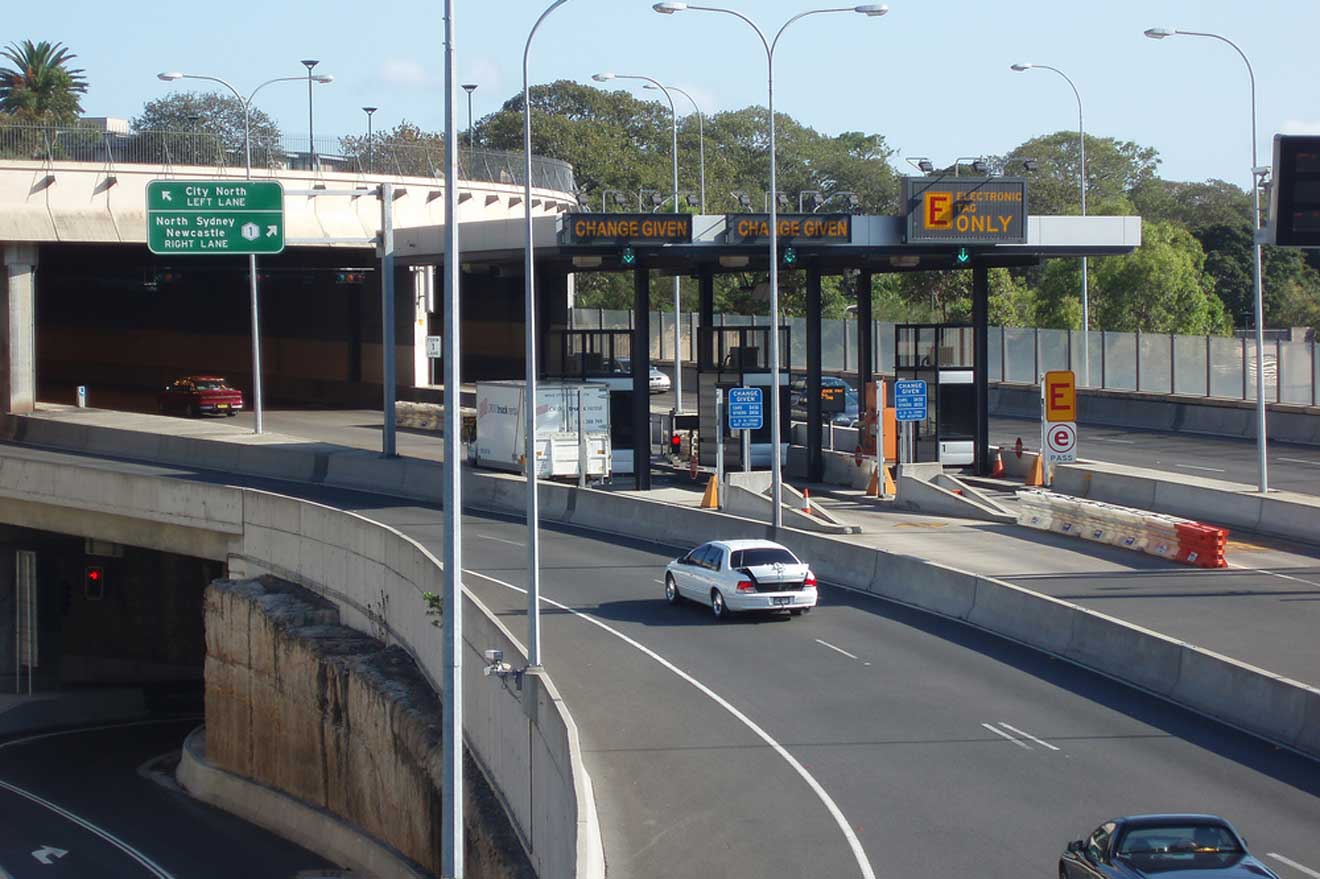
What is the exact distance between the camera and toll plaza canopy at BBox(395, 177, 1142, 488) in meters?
40.1

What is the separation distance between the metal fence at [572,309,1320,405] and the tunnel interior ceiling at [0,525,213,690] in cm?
3222

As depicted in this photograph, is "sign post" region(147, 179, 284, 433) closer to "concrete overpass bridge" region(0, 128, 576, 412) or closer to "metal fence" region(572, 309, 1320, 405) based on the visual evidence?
"concrete overpass bridge" region(0, 128, 576, 412)

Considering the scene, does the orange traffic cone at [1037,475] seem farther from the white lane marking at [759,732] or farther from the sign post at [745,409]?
the white lane marking at [759,732]

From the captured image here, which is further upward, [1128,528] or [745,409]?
[745,409]

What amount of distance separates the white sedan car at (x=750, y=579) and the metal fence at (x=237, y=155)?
3197 cm

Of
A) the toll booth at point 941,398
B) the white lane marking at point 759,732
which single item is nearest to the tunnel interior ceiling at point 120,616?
the toll booth at point 941,398

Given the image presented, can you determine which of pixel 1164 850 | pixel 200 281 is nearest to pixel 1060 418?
pixel 1164 850

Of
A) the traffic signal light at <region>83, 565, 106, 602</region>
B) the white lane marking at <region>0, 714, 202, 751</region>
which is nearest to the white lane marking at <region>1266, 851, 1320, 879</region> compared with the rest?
the white lane marking at <region>0, 714, 202, 751</region>

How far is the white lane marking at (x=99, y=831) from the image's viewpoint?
1232 inches

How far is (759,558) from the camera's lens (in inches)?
1081

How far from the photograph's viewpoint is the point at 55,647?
49.8 m

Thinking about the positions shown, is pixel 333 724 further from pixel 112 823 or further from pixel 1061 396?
pixel 1061 396

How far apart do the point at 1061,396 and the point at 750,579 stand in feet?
32.9

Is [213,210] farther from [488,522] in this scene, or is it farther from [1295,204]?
[1295,204]
